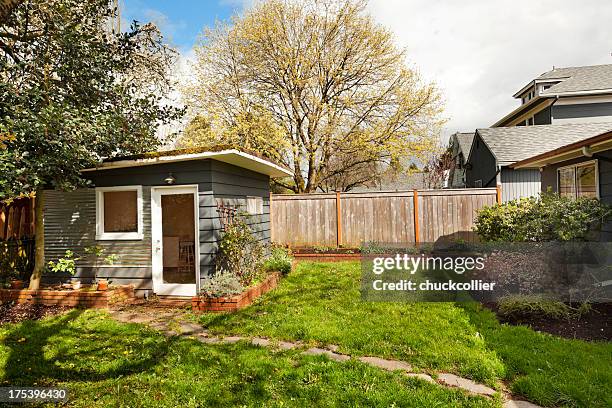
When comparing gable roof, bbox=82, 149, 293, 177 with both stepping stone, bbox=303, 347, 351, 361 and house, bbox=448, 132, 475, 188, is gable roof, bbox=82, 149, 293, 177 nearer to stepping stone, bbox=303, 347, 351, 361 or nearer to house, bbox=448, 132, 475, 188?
stepping stone, bbox=303, 347, 351, 361

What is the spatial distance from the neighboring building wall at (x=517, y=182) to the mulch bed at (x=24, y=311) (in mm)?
14189

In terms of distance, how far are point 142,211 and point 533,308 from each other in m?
6.66

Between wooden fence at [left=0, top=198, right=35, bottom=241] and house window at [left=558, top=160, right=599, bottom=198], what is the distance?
1147 centimetres

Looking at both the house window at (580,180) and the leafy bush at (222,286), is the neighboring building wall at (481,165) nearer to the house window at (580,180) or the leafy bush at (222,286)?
the house window at (580,180)

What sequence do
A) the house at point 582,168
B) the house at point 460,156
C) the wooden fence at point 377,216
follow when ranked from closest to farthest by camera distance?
1. the house at point 582,168
2. the wooden fence at point 377,216
3. the house at point 460,156

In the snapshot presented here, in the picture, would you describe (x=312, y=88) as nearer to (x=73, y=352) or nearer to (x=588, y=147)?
(x=588, y=147)

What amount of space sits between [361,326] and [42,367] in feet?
11.9

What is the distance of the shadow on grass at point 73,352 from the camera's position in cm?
348

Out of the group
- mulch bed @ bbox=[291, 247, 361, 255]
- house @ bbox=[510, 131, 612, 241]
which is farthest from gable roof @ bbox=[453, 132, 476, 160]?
mulch bed @ bbox=[291, 247, 361, 255]

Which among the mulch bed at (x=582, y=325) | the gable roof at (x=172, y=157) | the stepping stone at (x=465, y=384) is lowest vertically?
the stepping stone at (x=465, y=384)

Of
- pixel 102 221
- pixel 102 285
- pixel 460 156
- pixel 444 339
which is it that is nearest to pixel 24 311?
pixel 102 285

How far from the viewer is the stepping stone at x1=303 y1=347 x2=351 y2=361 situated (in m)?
3.77

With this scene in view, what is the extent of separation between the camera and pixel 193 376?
340 cm

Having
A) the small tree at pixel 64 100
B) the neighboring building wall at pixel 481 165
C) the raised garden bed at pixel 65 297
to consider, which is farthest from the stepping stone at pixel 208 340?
the neighboring building wall at pixel 481 165
